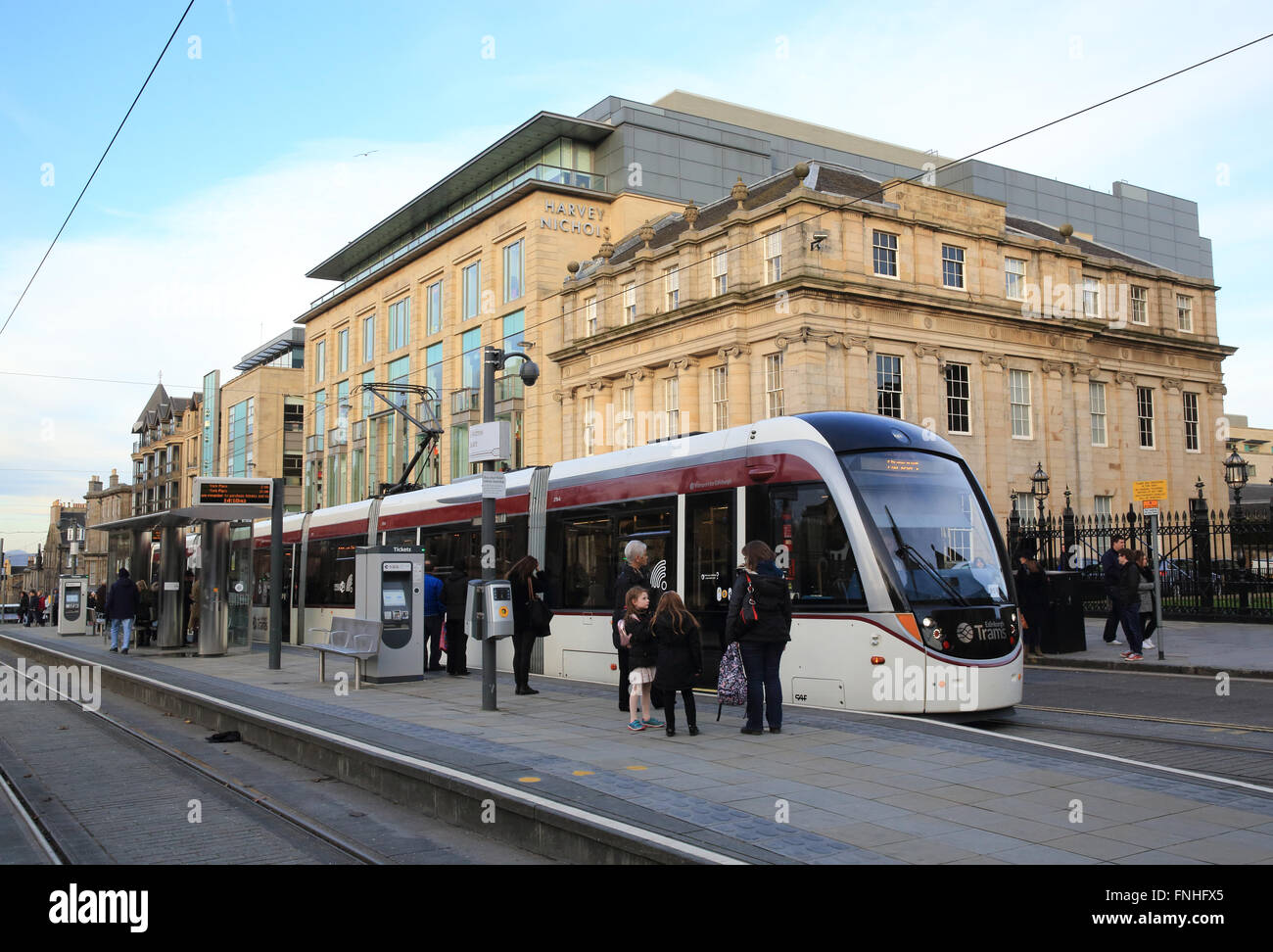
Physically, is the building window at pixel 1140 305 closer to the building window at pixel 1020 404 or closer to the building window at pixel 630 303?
the building window at pixel 1020 404

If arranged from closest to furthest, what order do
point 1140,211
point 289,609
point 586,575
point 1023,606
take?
1. point 586,575
2. point 1023,606
3. point 289,609
4. point 1140,211

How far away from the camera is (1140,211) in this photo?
7100 centimetres

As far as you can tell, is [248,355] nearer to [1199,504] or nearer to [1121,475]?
[1121,475]

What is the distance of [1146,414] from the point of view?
44.8 meters

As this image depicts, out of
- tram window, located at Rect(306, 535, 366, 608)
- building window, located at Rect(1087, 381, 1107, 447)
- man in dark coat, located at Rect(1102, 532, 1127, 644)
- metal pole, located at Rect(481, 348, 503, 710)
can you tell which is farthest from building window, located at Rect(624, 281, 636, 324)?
metal pole, located at Rect(481, 348, 503, 710)

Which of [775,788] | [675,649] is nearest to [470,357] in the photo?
[675,649]

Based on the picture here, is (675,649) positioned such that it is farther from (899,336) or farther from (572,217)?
(572,217)

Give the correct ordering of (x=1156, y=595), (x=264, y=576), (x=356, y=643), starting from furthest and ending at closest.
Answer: (x=264, y=576) < (x=1156, y=595) < (x=356, y=643)

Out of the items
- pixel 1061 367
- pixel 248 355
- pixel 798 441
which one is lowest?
pixel 798 441

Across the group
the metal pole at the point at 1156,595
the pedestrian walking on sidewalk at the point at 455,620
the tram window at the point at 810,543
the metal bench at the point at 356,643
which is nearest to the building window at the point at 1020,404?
the metal pole at the point at 1156,595

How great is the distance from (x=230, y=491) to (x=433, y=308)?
33.8 meters
